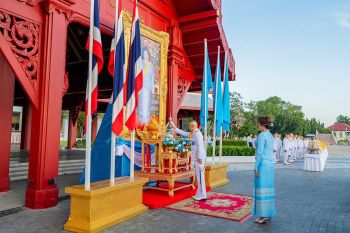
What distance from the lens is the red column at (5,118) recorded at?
7039mm

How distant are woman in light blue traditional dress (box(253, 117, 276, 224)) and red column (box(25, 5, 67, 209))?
3.98m

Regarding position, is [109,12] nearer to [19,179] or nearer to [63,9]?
[63,9]


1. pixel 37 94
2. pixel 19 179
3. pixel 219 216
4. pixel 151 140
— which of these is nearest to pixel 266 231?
pixel 219 216

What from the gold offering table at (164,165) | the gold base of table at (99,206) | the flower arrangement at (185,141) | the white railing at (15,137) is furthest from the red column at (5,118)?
the white railing at (15,137)

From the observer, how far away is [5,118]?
282 inches

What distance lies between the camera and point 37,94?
19.0 feet

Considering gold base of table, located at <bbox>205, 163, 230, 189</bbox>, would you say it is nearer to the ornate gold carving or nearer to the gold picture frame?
the gold picture frame

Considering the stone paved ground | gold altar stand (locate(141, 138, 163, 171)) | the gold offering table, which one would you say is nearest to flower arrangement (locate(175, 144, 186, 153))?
the gold offering table

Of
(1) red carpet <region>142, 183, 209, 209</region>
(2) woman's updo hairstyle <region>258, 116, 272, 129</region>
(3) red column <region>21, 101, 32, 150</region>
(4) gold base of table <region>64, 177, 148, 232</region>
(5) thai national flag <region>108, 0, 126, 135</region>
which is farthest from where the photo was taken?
(3) red column <region>21, 101, 32, 150</region>

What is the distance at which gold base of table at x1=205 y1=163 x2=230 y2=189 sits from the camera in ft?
28.0

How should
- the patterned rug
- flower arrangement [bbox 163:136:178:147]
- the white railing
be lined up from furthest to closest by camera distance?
the white railing → flower arrangement [bbox 163:136:178:147] → the patterned rug

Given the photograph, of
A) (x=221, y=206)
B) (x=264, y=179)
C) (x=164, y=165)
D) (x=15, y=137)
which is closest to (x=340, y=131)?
(x=15, y=137)

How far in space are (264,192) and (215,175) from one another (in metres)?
3.84

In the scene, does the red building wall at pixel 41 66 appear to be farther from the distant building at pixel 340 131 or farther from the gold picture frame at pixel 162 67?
the distant building at pixel 340 131
